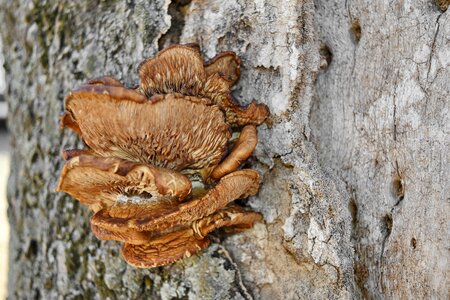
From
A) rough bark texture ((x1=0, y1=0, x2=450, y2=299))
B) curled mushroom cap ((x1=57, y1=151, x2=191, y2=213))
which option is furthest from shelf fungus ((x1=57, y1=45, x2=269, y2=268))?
rough bark texture ((x1=0, y1=0, x2=450, y2=299))

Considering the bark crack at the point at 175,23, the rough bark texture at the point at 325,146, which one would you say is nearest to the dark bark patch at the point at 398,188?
the rough bark texture at the point at 325,146

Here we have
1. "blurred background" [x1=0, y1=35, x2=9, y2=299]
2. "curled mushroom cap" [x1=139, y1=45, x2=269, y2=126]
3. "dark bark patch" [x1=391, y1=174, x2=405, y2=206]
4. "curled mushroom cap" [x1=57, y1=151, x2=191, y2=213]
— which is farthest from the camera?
"blurred background" [x1=0, y1=35, x2=9, y2=299]

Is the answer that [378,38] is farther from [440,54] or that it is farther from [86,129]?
[86,129]

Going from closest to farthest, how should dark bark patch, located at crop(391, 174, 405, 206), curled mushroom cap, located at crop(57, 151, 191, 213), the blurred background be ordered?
1. curled mushroom cap, located at crop(57, 151, 191, 213)
2. dark bark patch, located at crop(391, 174, 405, 206)
3. the blurred background

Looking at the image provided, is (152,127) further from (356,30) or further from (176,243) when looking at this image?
(356,30)

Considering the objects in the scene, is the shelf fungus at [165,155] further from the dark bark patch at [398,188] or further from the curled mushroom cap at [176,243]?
the dark bark patch at [398,188]

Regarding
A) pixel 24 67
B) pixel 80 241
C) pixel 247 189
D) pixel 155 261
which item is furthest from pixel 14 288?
pixel 247 189

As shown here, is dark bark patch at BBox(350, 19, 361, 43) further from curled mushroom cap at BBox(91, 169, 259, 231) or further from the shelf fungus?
curled mushroom cap at BBox(91, 169, 259, 231)
